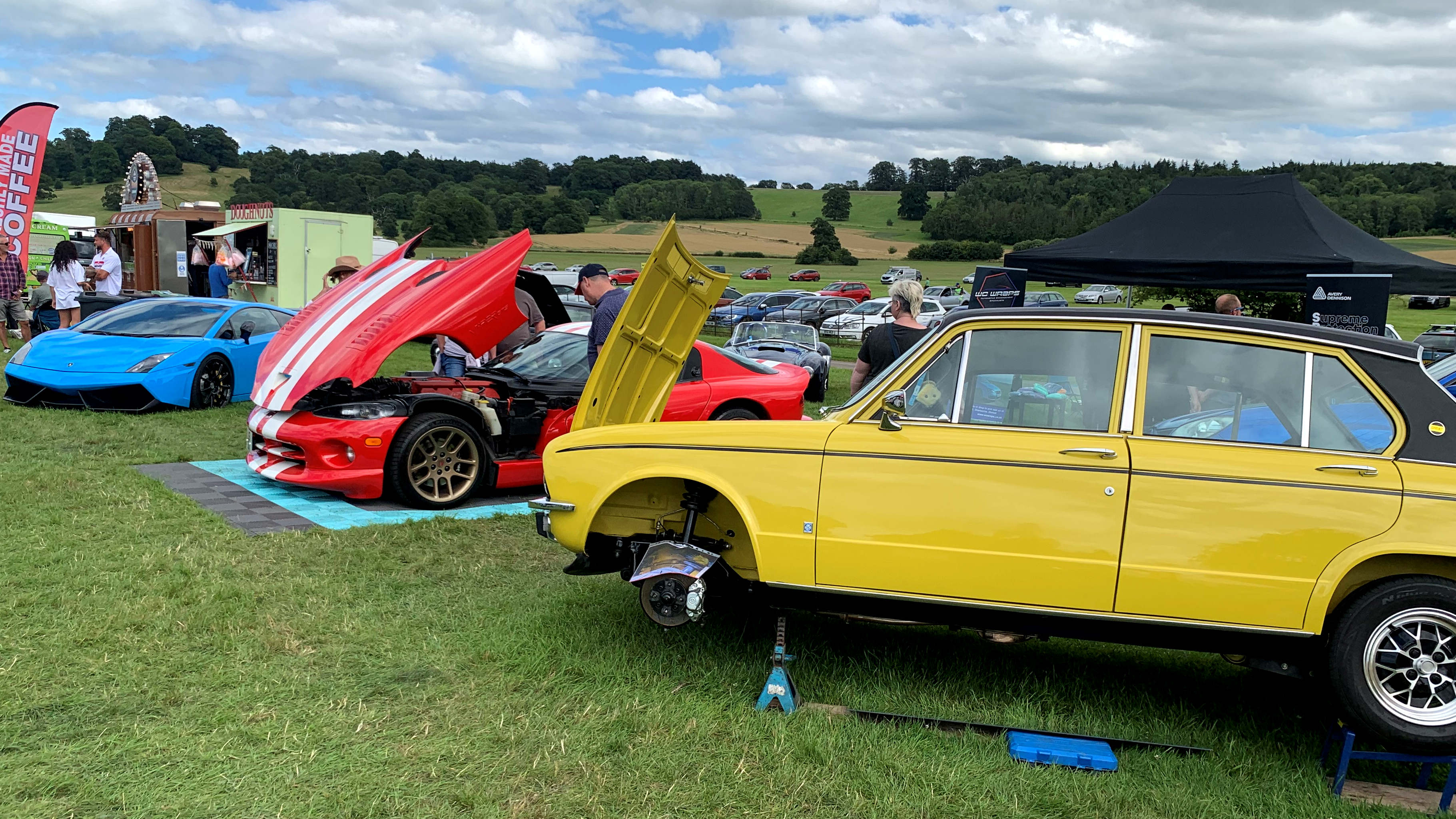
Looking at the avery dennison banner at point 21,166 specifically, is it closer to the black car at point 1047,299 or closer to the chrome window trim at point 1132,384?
the chrome window trim at point 1132,384

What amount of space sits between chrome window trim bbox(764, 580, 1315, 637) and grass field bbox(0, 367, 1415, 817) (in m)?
0.49

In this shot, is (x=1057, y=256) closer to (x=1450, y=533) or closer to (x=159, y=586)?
(x=1450, y=533)

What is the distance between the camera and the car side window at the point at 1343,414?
353 cm

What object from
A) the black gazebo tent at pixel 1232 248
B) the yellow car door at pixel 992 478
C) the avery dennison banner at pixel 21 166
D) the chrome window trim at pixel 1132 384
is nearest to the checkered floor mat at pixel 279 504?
the yellow car door at pixel 992 478

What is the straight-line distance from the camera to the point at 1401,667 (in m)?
3.36

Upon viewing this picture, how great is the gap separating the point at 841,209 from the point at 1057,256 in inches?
3787

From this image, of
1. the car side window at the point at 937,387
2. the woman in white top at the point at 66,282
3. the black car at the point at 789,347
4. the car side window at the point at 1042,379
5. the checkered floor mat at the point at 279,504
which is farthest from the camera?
the black car at the point at 789,347

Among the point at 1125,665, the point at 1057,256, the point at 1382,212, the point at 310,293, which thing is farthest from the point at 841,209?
the point at 1125,665

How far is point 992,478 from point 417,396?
4833 millimetres

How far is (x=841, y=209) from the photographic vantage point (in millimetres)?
104125

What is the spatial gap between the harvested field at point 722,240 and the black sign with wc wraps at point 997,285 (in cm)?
6265

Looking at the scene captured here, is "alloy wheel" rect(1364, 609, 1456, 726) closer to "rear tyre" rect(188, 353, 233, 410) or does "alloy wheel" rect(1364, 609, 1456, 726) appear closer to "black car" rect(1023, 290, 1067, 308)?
"rear tyre" rect(188, 353, 233, 410)

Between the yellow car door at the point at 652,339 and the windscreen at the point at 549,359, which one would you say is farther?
the windscreen at the point at 549,359

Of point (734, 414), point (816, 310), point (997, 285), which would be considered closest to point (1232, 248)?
point (997, 285)
